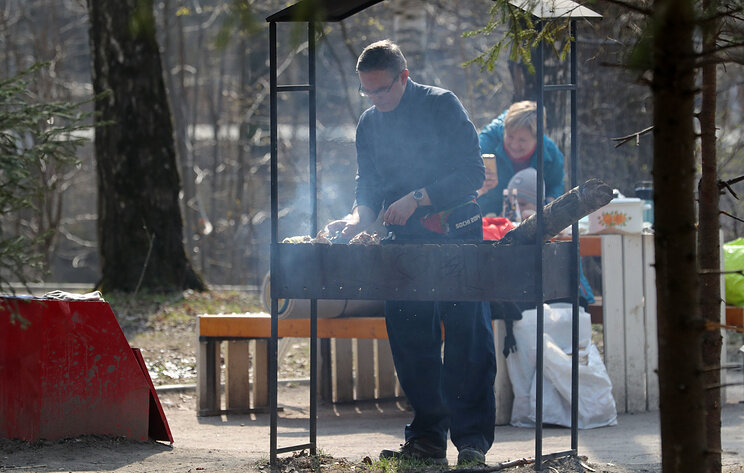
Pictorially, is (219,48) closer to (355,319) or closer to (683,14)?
(683,14)

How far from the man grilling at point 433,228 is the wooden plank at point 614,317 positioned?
199cm

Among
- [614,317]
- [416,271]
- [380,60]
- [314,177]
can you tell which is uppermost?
Answer: [380,60]

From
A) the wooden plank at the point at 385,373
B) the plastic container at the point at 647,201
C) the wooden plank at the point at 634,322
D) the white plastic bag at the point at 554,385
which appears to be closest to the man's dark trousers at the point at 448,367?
→ the white plastic bag at the point at 554,385

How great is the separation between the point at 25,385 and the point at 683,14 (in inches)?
135

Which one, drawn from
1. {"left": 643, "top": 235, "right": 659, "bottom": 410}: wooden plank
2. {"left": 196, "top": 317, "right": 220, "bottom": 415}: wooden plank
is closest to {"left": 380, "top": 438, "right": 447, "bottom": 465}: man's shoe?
{"left": 196, "top": 317, "right": 220, "bottom": 415}: wooden plank

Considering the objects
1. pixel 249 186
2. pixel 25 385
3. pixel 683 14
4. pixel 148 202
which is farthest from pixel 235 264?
pixel 683 14

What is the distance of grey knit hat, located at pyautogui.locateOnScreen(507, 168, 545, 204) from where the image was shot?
6.50 meters

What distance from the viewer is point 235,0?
2.48 meters

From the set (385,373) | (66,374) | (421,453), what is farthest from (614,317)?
(66,374)

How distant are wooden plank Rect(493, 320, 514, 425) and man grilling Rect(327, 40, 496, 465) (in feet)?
4.79

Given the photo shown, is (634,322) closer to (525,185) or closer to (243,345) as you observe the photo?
(525,185)

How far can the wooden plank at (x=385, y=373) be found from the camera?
6.89m

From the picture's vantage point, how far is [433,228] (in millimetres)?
4367

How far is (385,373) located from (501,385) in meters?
1.27
